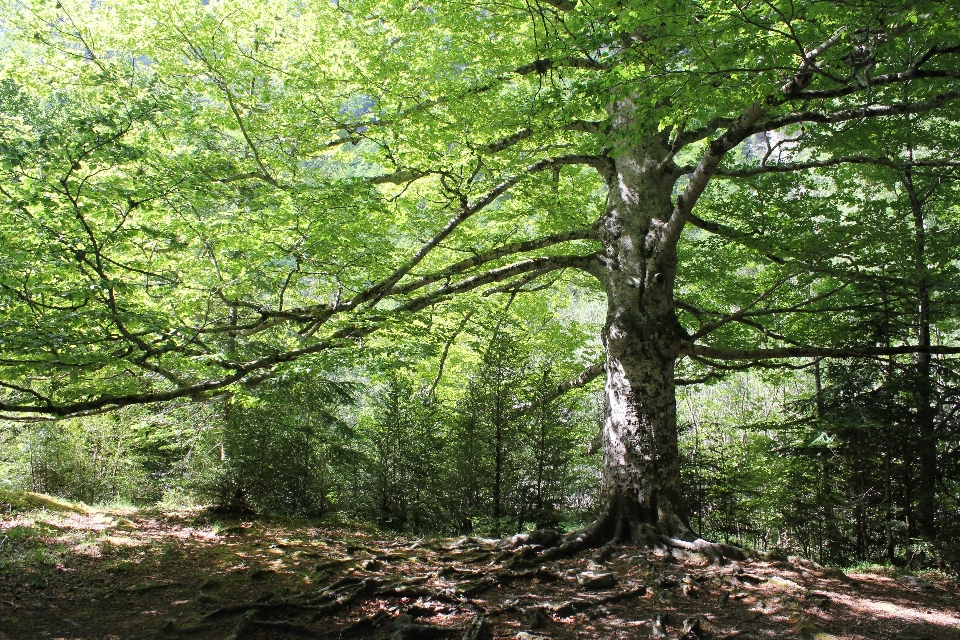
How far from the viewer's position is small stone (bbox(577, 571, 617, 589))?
4.83m

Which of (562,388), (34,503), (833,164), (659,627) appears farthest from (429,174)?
(34,503)

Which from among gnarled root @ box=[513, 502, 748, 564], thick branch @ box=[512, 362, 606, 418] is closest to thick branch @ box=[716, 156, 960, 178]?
thick branch @ box=[512, 362, 606, 418]

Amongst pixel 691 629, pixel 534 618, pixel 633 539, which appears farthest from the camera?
pixel 633 539

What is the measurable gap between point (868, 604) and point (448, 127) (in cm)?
597

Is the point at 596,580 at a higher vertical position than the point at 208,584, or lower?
higher

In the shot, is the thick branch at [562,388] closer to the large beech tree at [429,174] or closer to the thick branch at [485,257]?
the large beech tree at [429,174]

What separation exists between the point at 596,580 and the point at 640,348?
244 cm

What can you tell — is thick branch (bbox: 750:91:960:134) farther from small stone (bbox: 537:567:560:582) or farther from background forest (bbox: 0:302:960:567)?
small stone (bbox: 537:567:560:582)

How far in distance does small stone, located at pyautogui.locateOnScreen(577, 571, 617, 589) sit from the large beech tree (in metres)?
0.72

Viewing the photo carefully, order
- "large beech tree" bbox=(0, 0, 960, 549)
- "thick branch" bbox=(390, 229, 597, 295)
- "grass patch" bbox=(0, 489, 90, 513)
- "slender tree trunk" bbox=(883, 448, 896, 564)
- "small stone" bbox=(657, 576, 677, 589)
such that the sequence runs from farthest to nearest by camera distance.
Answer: "grass patch" bbox=(0, 489, 90, 513), "slender tree trunk" bbox=(883, 448, 896, 564), "thick branch" bbox=(390, 229, 597, 295), "small stone" bbox=(657, 576, 677, 589), "large beech tree" bbox=(0, 0, 960, 549)

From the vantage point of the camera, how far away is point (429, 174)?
7047 millimetres

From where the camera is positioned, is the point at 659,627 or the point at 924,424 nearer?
the point at 659,627

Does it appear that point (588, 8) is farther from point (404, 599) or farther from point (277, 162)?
point (404, 599)

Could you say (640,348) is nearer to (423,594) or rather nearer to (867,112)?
(867,112)
